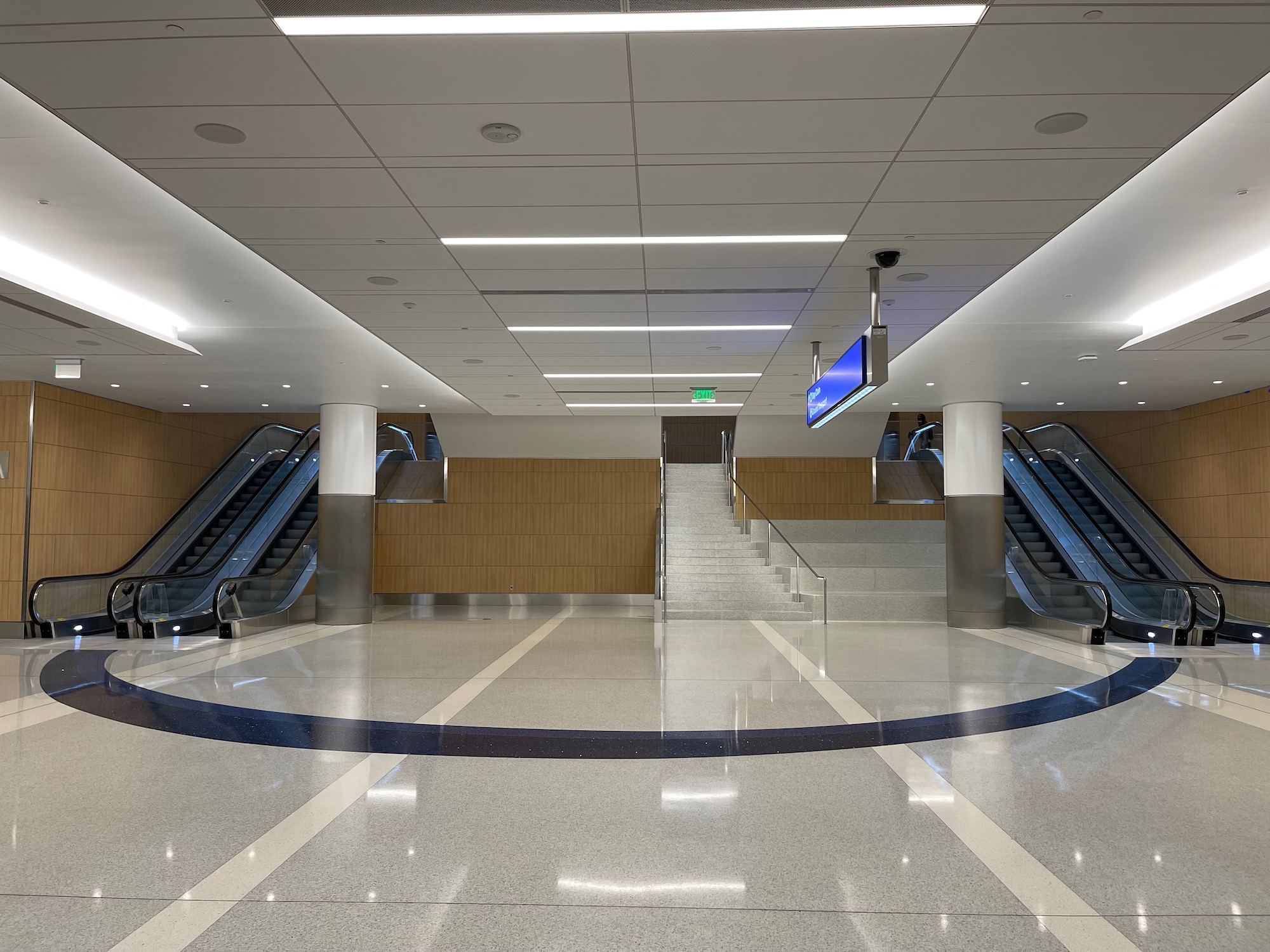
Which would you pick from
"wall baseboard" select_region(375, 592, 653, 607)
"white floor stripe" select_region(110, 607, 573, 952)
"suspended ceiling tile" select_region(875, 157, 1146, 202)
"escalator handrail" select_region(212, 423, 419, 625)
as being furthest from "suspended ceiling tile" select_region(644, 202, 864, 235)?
"wall baseboard" select_region(375, 592, 653, 607)

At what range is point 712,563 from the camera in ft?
56.8

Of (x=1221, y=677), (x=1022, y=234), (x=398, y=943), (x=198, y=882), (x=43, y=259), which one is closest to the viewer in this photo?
(x=398, y=943)

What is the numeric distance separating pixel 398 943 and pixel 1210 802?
4549 millimetres

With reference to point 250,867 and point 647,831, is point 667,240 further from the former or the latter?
point 250,867

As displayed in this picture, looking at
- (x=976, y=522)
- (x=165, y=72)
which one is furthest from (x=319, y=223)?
(x=976, y=522)

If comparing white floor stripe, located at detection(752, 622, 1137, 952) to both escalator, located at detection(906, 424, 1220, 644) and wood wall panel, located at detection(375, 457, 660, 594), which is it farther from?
wood wall panel, located at detection(375, 457, 660, 594)

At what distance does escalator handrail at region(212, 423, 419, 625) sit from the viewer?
44.0 feet

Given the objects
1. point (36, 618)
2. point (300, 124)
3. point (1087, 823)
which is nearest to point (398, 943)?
point (1087, 823)

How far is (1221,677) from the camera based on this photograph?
31.0 ft

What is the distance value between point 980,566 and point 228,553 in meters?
14.4

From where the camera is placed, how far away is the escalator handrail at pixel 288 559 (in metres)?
13.4

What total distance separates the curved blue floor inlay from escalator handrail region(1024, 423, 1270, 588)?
24.4ft

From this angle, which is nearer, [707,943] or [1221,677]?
[707,943]

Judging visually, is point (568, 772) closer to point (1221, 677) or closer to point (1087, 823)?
point (1087, 823)
